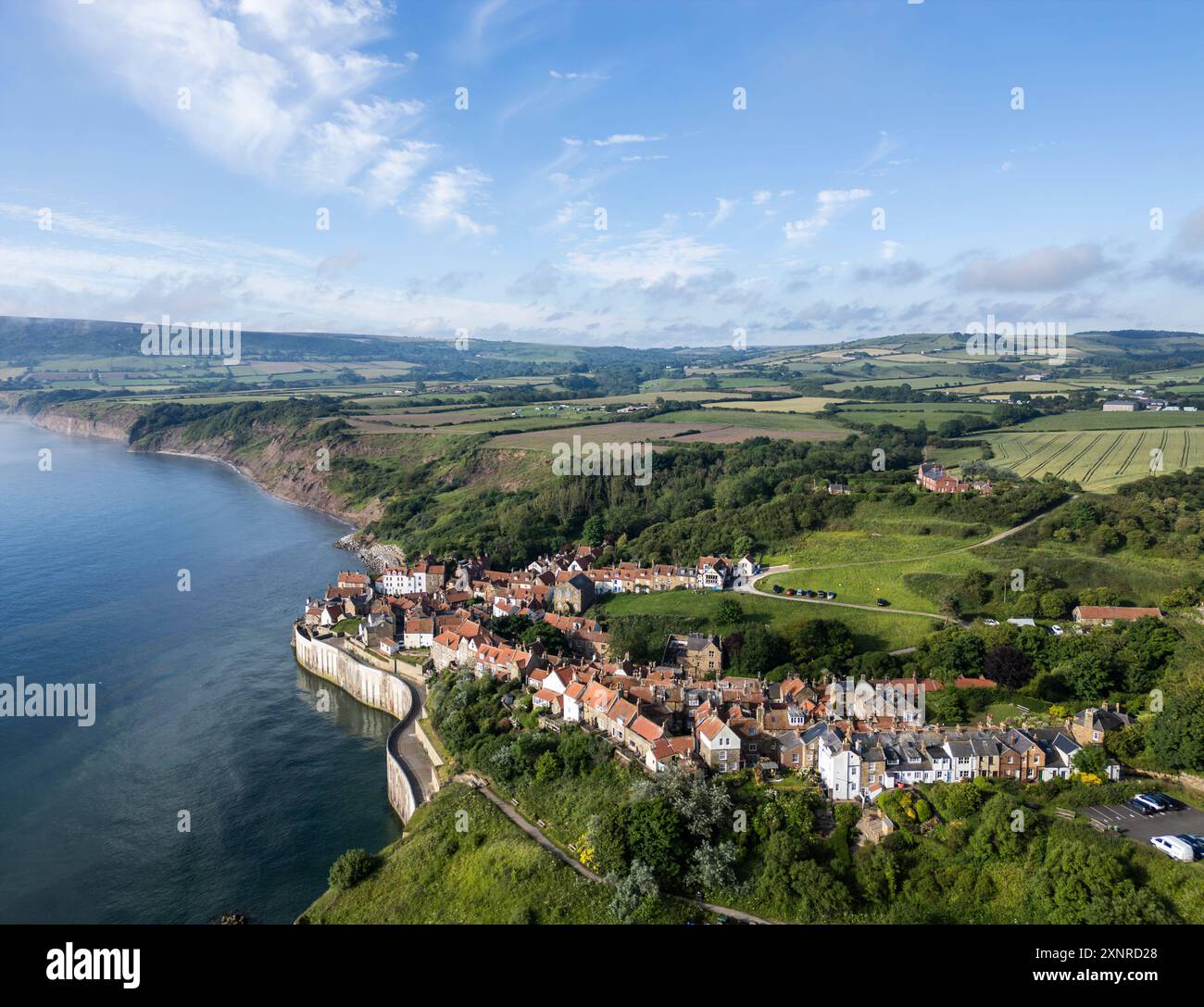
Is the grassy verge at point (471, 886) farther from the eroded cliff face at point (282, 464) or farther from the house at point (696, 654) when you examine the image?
the eroded cliff face at point (282, 464)

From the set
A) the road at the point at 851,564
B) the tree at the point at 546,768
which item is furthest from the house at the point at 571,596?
the tree at the point at 546,768

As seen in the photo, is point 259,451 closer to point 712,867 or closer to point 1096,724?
point 712,867

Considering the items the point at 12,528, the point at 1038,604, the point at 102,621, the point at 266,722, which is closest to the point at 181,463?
the point at 12,528

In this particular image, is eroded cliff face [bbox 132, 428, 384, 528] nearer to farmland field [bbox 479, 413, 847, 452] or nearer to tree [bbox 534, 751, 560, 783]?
farmland field [bbox 479, 413, 847, 452]

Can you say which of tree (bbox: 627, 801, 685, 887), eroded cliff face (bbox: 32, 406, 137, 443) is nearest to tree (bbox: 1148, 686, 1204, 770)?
tree (bbox: 627, 801, 685, 887)

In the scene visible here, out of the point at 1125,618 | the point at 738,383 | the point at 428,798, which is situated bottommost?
the point at 428,798

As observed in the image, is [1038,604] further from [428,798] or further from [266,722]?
[266,722]
